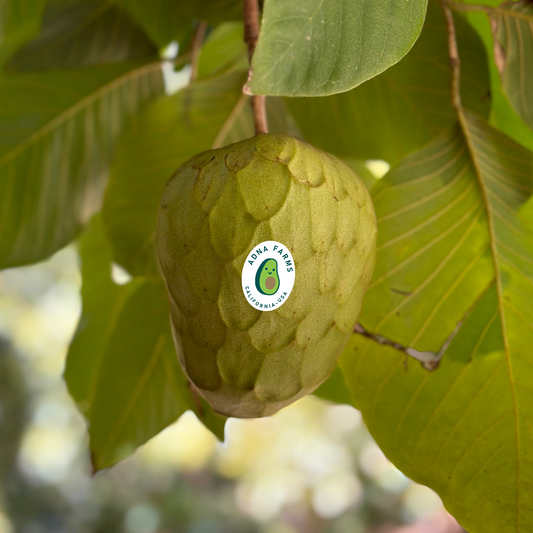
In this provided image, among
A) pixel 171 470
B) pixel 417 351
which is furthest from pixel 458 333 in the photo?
pixel 171 470

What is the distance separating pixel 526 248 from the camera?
0.47 m

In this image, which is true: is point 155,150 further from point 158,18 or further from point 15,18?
point 15,18

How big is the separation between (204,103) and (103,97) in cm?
20

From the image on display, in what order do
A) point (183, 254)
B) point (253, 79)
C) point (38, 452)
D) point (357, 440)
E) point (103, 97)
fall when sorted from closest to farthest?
1. point (253, 79)
2. point (183, 254)
3. point (103, 97)
4. point (38, 452)
5. point (357, 440)

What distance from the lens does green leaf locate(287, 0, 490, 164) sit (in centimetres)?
57

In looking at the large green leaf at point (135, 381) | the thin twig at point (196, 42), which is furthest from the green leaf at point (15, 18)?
the large green leaf at point (135, 381)

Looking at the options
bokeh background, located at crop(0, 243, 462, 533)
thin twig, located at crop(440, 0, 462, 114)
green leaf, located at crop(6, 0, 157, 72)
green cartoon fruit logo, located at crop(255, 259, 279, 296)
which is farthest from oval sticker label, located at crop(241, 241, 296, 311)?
bokeh background, located at crop(0, 243, 462, 533)

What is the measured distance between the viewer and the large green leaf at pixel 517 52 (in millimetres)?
491

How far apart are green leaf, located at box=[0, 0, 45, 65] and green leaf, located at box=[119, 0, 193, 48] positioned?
6.0 inches

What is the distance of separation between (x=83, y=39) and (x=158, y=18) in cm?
10

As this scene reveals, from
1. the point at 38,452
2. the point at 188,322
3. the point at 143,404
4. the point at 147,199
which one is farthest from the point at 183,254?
the point at 38,452

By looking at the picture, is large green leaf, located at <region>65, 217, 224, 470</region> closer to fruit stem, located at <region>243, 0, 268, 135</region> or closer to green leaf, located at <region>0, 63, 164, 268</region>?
green leaf, located at <region>0, 63, 164, 268</region>

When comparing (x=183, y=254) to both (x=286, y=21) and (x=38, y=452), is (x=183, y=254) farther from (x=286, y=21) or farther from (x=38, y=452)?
(x=38, y=452)

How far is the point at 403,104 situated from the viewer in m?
0.64
